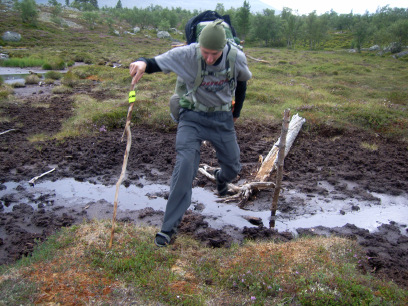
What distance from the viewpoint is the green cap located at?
3311 mm

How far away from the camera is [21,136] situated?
9227mm

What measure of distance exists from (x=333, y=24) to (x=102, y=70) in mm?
97218

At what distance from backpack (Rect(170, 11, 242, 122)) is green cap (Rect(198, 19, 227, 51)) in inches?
8.9

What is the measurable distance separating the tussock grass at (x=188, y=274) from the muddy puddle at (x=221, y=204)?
115cm

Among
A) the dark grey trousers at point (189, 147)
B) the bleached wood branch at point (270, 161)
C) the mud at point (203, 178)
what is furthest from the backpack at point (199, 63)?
the bleached wood branch at point (270, 161)

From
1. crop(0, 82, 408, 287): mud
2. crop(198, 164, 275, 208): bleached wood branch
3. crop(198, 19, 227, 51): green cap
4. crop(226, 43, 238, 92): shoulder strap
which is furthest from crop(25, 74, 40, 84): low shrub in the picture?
crop(198, 19, 227, 51): green cap

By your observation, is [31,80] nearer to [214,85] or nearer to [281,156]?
[281,156]

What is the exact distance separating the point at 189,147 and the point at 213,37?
126 cm

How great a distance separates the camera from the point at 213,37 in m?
3.31

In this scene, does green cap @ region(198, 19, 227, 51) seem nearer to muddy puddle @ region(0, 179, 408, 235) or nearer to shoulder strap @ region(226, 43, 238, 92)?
shoulder strap @ region(226, 43, 238, 92)

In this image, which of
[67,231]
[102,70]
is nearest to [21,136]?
[67,231]

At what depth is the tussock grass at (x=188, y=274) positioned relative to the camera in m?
3.27

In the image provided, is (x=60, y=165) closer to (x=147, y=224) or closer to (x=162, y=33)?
(x=147, y=224)

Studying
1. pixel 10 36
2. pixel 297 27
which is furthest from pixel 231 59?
pixel 297 27
